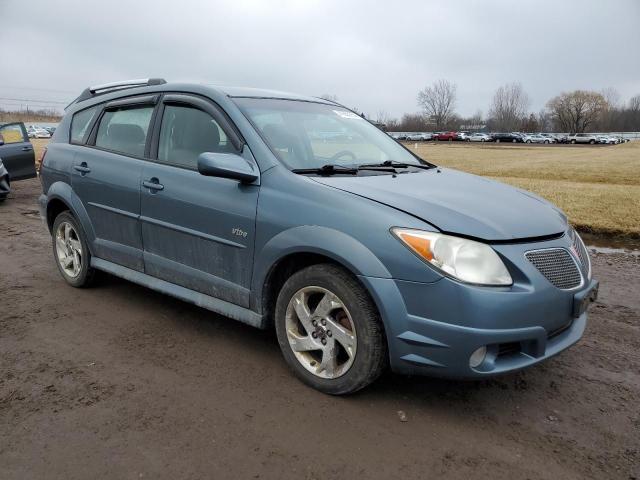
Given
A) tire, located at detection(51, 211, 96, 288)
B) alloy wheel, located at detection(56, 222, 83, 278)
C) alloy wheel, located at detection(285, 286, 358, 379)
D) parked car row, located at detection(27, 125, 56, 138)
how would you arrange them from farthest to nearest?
parked car row, located at detection(27, 125, 56, 138), alloy wheel, located at detection(56, 222, 83, 278), tire, located at detection(51, 211, 96, 288), alloy wheel, located at detection(285, 286, 358, 379)

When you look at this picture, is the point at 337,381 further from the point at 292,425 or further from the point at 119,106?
the point at 119,106

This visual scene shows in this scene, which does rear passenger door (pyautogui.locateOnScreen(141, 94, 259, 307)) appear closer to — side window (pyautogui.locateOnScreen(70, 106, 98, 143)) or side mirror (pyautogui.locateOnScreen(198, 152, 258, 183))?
side mirror (pyautogui.locateOnScreen(198, 152, 258, 183))

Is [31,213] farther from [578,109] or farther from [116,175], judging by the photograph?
[578,109]

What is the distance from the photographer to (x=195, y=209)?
357cm

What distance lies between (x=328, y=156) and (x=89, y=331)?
84.9 inches

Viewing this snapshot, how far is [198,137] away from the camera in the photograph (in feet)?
12.4

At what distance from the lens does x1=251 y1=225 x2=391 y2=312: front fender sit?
2766 mm

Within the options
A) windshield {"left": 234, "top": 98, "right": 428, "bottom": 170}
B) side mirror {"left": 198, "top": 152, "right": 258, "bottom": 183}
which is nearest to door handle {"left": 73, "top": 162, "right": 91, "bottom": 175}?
windshield {"left": 234, "top": 98, "right": 428, "bottom": 170}

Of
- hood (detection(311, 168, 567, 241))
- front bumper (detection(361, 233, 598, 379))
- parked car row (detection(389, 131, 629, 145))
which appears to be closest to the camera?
front bumper (detection(361, 233, 598, 379))

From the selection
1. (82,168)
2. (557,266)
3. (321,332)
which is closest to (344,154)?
(321,332)

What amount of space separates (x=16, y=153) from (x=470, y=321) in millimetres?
10874

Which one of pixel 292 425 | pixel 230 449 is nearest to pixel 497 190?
pixel 292 425

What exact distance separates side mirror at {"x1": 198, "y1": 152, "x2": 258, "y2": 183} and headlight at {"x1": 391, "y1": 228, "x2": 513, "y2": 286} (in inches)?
44.5

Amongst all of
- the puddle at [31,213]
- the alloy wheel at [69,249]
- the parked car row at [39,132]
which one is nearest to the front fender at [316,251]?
the alloy wheel at [69,249]
